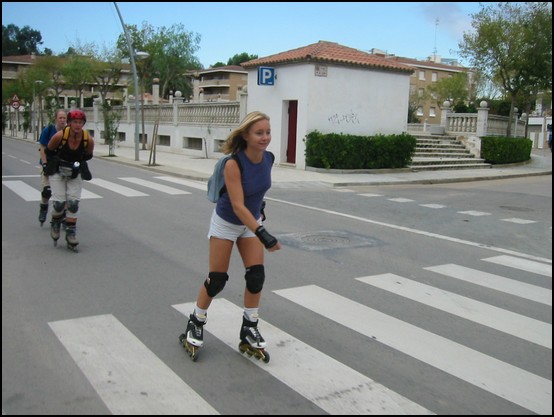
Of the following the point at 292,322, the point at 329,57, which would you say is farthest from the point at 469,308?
the point at 329,57

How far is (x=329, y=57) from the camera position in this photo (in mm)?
20969

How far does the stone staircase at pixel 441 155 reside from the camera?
2316 cm

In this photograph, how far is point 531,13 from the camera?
85.9 feet

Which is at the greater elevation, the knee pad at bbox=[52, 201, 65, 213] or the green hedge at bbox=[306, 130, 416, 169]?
the green hedge at bbox=[306, 130, 416, 169]

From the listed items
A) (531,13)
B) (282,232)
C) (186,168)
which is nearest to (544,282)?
(282,232)

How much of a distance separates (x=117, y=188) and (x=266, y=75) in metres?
9.74

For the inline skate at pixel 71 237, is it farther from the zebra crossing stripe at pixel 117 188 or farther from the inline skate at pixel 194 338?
the zebra crossing stripe at pixel 117 188

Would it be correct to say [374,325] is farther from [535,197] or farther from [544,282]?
[535,197]

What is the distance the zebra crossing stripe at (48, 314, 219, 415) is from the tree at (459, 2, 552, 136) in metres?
25.3

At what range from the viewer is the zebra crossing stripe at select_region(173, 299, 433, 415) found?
3438 mm

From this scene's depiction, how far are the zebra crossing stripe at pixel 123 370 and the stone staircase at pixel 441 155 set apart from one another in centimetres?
1897

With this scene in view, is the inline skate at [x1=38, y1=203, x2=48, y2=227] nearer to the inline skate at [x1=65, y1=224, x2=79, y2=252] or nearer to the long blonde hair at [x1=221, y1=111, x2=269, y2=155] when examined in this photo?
the inline skate at [x1=65, y1=224, x2=79, y2=252]

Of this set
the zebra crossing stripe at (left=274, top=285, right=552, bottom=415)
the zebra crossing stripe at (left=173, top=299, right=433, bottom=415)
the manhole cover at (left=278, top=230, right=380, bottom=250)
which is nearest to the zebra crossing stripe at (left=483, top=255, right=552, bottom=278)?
the manhole cover at (left=278, top=230, right=380, bottom=250)

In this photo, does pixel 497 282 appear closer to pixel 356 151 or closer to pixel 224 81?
pixel 356 151
